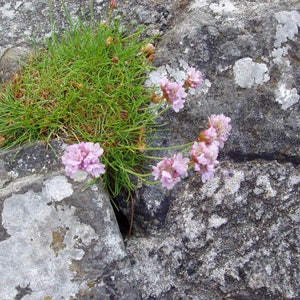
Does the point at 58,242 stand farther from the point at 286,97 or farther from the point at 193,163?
the point at 286,97

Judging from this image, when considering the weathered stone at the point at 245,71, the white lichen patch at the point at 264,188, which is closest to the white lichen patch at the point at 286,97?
the weathered stone at the point at 245,71

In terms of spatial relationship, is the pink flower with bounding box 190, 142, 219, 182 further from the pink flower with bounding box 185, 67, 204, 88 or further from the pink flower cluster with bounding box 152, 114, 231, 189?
the pink flower with bounding box 185, 67, 204, 88

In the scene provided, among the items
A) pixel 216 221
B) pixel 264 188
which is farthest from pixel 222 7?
pixel 216 221

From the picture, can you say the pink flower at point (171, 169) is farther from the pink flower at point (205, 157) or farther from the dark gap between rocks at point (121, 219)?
the dark gap between rocks at point (121, 219)

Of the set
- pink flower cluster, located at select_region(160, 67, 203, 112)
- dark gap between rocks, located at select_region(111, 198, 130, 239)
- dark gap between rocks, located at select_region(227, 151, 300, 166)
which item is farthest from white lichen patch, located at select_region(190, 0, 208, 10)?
dark gap between rocks, located at select_region(111, 198, 130, 239)

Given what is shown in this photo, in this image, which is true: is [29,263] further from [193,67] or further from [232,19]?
[232,19]

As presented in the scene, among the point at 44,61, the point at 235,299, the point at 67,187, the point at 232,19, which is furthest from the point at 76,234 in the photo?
the point at 232,19
